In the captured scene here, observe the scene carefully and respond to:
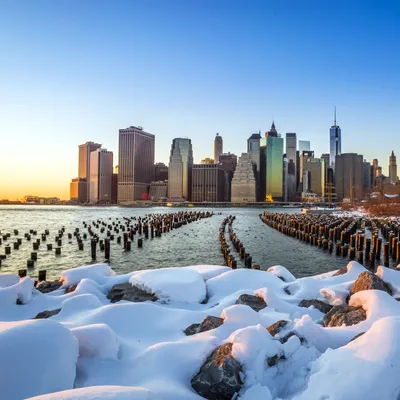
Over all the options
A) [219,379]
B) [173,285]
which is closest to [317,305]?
[173,285]

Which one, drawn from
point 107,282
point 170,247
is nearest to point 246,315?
point 107,282

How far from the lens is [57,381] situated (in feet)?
15.5

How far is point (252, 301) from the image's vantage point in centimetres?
981

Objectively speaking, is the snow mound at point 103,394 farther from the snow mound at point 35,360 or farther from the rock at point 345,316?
the rock at point 345,316

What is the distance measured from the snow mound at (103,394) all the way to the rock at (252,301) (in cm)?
588

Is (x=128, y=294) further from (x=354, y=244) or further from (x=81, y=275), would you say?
(x=354, y=244)

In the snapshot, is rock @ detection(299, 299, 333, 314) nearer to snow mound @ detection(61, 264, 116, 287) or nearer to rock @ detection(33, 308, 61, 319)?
rock @ detection(33, 308, 61, 319)

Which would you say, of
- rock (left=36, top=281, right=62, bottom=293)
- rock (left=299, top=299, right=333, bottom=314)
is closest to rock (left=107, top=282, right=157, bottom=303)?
rock (left=36, top=281, right=62, bottom=293)

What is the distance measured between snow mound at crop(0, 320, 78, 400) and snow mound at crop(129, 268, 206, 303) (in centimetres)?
568

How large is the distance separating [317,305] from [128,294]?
5.90 m

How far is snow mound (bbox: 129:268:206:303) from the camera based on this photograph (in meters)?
10.9

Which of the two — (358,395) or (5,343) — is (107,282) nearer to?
(5,343)

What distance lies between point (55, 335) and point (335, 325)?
564cm

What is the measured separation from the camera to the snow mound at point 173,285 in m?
10.9
